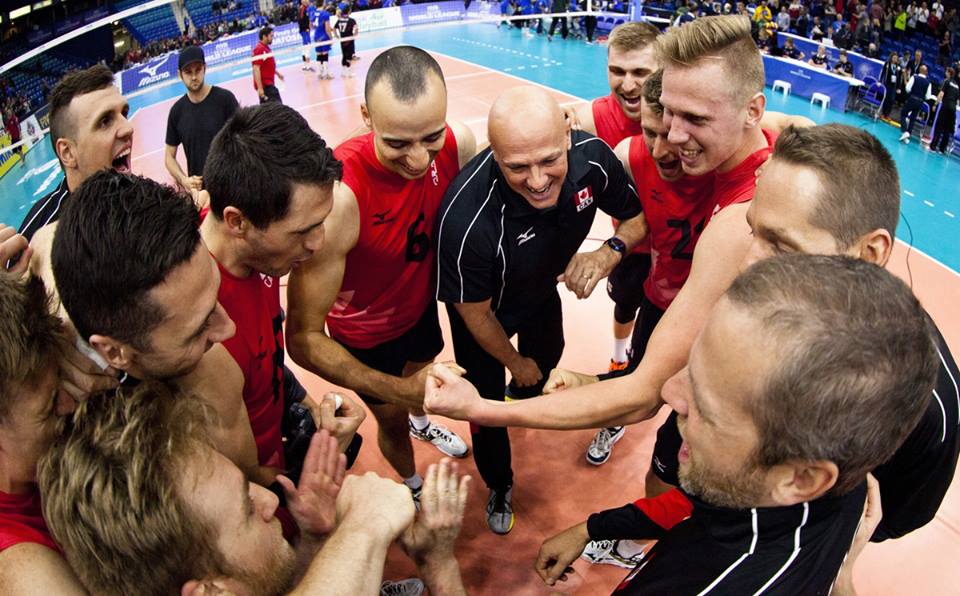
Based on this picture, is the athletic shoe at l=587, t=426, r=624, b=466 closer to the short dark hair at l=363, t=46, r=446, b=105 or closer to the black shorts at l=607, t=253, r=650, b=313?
the black shorts at l=607, t=253, r=650, b=313

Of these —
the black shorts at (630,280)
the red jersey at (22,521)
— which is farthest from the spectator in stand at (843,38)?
the red jersey at (22,521)

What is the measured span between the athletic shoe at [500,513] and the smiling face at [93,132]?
9.73ft

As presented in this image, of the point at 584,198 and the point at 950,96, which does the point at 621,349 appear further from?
the point at 950,96

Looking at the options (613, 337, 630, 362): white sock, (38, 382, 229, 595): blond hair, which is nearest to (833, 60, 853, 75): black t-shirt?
(613, 337, 630, 362): white sock

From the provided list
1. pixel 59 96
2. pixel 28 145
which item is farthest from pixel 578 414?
pixel 28 145

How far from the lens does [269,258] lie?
267 centimetres

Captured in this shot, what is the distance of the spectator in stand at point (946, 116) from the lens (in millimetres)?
10773

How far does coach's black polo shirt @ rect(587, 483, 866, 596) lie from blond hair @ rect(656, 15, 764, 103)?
79.0 inches

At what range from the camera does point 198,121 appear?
21.4ft

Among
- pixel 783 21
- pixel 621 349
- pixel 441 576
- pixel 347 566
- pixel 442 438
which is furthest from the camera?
pixel 783 21

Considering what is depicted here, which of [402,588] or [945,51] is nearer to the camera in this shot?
[402,588]

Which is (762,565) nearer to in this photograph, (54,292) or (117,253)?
(117,253)

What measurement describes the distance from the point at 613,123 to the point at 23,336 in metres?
4.15

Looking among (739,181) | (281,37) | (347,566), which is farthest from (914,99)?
(281,37)
